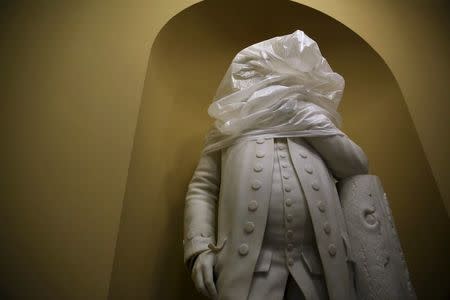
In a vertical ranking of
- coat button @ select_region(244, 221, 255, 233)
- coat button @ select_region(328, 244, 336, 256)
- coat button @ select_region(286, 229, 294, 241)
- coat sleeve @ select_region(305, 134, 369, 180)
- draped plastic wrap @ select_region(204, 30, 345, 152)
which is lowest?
coat button @ select_region(328, 244, 336, 256)

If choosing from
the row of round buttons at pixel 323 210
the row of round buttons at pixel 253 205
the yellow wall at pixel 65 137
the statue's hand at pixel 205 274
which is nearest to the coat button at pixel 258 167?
the row of round buttons at pixel 253 205

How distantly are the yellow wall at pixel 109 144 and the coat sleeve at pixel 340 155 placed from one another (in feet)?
1.43

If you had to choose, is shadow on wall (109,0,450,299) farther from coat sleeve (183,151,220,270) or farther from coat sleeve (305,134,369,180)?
coat sleeve (305,134,369,180)

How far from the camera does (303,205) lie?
2.54 feet

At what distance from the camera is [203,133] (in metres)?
1.39

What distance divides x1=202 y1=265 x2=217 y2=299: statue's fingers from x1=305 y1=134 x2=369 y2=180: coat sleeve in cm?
43

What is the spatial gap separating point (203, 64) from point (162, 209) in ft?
2.29

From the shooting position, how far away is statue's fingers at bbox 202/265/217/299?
719 mm

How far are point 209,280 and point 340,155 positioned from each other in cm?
Answer: 47

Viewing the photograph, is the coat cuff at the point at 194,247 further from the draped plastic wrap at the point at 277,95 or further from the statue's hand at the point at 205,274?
the draped plastic wrap at the point at 277,95

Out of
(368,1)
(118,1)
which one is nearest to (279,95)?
(118,1)

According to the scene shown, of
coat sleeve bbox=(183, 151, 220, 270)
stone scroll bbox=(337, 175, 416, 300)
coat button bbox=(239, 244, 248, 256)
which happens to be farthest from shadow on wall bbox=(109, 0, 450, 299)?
stone scroll bbox=(337, 175, 416, 300)

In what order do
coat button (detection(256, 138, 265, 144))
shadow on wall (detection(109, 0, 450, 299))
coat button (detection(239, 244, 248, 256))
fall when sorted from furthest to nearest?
1. shadow on wall (detection(109, 0, 450, 299))
2. coat button (detection(256, 138, 265, 144))
3. coat button (detection(239, 244, 248, 256))

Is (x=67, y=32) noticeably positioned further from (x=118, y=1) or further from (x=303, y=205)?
(x=303, y=205)
